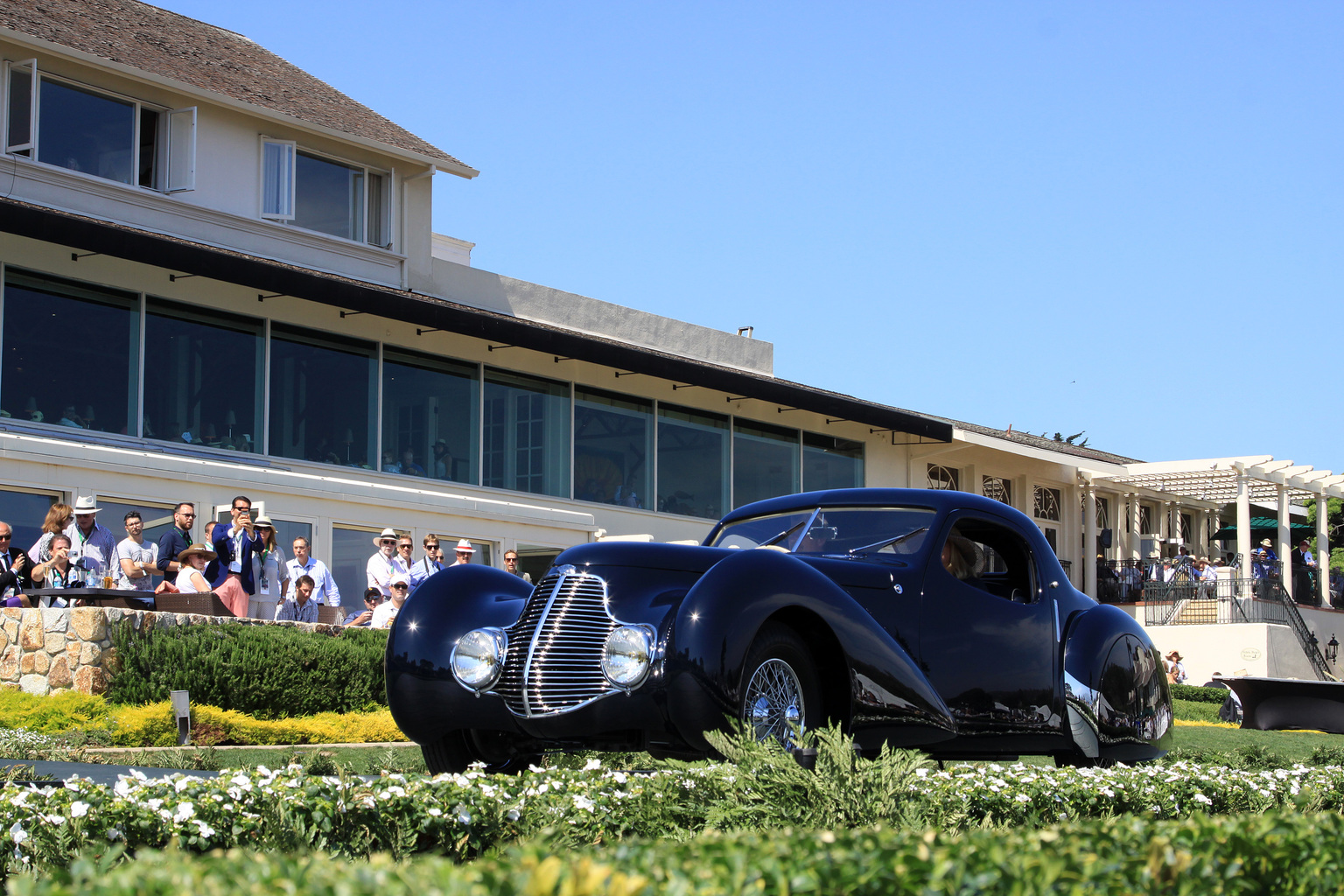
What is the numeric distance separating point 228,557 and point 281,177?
9.16 m

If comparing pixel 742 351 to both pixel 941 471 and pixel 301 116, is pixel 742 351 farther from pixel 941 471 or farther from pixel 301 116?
pixel 301 116

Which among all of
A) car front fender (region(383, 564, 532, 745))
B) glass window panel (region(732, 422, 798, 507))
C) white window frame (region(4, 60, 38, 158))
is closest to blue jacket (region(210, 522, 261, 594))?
car front fender (region(383, 564, 532, 745))

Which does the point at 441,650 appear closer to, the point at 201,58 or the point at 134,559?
the point at 134,559

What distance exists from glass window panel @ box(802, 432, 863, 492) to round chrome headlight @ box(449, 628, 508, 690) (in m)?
20.8

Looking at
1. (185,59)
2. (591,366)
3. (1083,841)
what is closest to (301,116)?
(185,59)

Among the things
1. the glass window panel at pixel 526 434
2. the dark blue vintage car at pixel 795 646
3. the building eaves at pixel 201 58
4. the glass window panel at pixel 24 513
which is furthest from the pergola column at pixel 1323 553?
the glass window panel at pixel 24 513

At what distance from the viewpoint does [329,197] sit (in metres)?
22.6

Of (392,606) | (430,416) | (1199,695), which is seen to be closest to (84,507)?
(392,606)

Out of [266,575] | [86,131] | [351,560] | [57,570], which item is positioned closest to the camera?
[57,570]

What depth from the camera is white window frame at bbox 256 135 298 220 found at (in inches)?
842

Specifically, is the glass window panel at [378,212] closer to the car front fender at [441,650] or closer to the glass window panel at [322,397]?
the glass window panel at [322,397]

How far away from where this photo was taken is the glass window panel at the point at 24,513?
51.7 feet

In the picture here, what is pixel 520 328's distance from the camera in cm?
2191

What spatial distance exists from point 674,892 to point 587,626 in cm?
417
